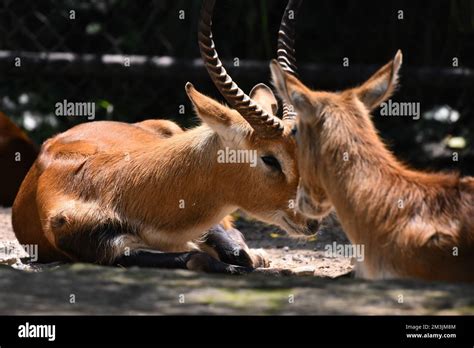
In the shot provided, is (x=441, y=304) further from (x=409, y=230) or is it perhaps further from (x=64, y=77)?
(x=64, y=77)

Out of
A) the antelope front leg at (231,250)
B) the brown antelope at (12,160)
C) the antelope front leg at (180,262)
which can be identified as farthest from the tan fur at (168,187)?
the brown antelope at (12,160)

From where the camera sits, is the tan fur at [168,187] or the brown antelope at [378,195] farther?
the tan fur at [168,187]

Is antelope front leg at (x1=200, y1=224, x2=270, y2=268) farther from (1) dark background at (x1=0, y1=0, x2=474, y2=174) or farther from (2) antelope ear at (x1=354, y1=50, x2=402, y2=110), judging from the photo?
(1) dark background at (x1=0, y1=0, x2=474, y2=174)

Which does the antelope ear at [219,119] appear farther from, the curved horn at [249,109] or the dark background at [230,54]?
the dark background at [230,54]

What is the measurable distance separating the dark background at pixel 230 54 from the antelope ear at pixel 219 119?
3.74 m

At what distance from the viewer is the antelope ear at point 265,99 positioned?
7582 millimetres

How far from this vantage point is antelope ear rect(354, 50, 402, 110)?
6000mm

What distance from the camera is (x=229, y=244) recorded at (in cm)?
761

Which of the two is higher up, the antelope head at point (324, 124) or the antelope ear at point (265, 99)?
the antelope ear at point (265, 99)

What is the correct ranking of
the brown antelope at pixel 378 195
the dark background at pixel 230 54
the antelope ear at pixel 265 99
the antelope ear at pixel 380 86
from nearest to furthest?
the brown antelope at pixel 378 195
the antelope ear at pixel 380 86
the antelope ear at pixel 265 99
the dark background at pixel 230 54

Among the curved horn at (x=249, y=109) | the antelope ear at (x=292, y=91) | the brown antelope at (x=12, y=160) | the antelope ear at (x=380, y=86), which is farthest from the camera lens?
the brown antelope at (x=12, y=160)

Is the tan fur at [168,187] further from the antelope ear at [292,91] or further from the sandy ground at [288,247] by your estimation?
the antelope ear at [292,91]

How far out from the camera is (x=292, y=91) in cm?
570

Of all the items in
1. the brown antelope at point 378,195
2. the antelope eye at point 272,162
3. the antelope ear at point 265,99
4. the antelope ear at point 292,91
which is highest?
the antelope ear at point 265,99
